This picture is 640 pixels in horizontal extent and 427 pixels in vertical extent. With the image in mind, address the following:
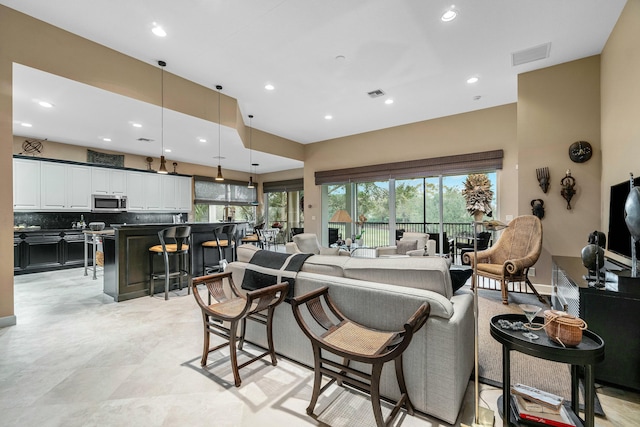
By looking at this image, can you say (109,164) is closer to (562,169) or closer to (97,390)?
(97,390)

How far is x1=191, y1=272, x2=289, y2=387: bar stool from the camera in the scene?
6.36 ft

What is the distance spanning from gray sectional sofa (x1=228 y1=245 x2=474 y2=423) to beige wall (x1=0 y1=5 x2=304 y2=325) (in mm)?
3151

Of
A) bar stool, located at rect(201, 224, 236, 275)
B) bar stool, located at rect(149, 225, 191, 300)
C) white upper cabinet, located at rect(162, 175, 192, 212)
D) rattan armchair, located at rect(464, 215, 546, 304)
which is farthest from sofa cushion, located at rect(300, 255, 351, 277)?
white upper cabinet, located at rect(162, 175, 192, 212)

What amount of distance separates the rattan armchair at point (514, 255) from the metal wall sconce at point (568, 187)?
53 cm

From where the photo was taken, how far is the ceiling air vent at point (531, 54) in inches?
139

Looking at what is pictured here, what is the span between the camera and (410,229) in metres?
6.90

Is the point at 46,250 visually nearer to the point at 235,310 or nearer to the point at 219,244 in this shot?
the point at 219,244

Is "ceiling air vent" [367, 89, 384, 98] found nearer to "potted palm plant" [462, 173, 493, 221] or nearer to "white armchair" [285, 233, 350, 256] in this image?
"potted palm plant" [462, 173, 493, 221]

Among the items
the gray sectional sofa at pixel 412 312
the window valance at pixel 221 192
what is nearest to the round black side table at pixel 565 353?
the gray sectional sofa at pixel 412 312

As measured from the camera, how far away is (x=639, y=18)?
251cm

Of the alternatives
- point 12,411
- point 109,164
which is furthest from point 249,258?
point 109,164

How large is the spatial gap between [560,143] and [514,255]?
A: 1733mm

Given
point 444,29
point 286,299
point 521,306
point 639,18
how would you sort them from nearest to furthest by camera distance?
point 286,299 < point 639,18 < point 444,29 < point 521,306

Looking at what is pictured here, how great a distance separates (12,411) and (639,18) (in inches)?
227
